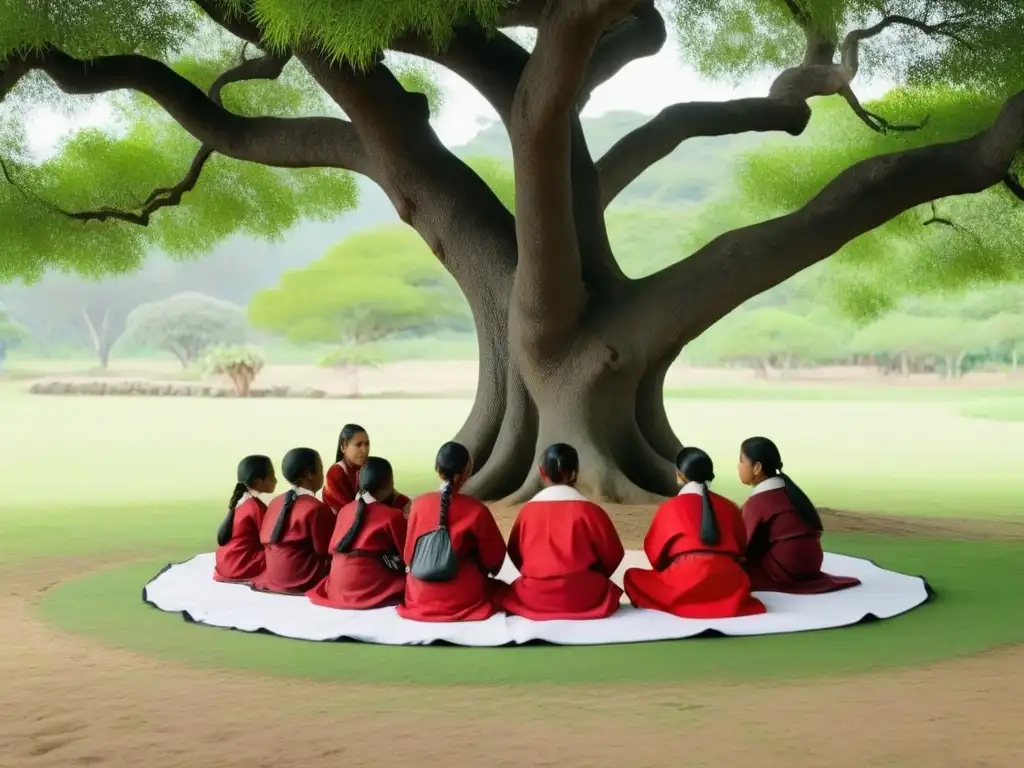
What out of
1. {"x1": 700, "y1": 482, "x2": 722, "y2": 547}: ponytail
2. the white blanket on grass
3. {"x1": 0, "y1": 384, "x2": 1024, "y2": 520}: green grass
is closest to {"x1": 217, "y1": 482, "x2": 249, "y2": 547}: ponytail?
the white blanket on grass

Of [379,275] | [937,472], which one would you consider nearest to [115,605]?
[937,472]

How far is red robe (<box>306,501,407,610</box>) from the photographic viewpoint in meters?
5.27

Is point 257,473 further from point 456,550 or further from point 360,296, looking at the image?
point 360,296

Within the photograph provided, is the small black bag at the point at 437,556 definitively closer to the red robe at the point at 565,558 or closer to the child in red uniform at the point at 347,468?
the red robe at the point at 565,558

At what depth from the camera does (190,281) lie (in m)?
69.7

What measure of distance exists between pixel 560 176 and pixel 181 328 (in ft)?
166

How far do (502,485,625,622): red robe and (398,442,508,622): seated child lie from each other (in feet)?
0.44

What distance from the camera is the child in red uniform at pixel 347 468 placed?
6605 mm

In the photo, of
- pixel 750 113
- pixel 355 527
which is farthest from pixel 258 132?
pixel 355 527

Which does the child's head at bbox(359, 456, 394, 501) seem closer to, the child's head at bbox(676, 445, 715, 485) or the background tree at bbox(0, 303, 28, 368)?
the child's head at bbox(676, 445, 715, 485)

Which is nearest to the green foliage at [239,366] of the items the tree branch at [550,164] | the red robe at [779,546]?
the tree branch at [550,164]

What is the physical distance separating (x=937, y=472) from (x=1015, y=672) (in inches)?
390

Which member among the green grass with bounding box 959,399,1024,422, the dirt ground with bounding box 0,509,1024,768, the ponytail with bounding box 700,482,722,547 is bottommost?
the dirt ground with bounding box 0,509,1024,768

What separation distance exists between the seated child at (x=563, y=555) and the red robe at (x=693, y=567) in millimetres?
204
